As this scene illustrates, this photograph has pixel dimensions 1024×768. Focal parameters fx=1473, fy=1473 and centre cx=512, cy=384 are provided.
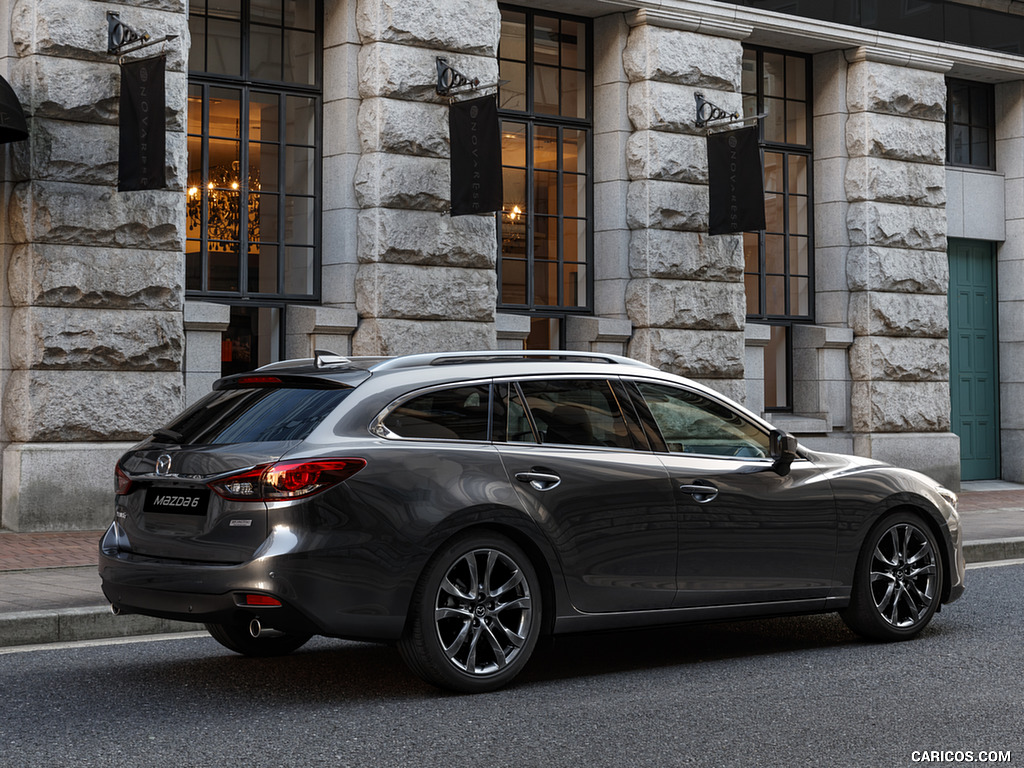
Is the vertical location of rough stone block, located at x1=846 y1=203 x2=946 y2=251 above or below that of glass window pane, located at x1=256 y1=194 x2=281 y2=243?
above

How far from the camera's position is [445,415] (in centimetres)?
704

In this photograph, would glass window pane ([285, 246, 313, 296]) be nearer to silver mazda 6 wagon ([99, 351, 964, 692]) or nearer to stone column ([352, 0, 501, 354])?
stone column ([352, 0, 501, 354])

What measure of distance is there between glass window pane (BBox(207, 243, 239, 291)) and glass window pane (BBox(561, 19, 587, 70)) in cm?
477

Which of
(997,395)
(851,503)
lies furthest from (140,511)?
(997,395)

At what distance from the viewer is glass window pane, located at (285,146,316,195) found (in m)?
15.4

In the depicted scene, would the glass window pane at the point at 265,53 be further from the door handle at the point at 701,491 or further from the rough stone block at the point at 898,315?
the door handle at the point at 701,491

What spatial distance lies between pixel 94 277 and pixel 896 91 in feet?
35.2

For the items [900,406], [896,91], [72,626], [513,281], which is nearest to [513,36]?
[513,281]

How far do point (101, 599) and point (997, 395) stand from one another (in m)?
15.0

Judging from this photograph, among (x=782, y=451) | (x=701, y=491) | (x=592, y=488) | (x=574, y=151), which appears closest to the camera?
(x=592, y=488)

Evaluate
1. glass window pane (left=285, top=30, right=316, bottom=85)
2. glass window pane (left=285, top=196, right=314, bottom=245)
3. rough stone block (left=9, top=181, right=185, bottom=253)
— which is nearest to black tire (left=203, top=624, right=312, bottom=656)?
rough stone block (left=9, top=181, right=185, bottom=253)

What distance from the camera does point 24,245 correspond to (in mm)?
13070

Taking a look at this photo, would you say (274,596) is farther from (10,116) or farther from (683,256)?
(683,256)

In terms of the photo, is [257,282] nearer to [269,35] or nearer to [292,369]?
[269,35]
